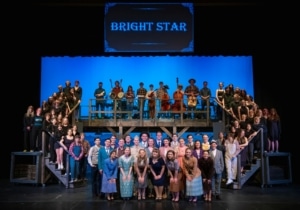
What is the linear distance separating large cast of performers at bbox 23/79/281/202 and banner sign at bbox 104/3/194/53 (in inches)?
62.5

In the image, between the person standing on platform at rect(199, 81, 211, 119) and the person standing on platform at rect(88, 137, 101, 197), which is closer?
the person standing on platform at rect(88, 137, 101, 197)

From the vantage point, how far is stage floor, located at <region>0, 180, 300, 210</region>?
25.9 feet

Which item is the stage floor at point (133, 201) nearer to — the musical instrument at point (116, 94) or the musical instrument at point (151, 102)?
the musical instrument at point (116, 94)

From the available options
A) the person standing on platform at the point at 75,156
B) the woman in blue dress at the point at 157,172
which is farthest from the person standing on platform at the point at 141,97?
the woman in blue dress at the point at 157,172

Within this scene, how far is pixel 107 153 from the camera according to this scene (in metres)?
9.09

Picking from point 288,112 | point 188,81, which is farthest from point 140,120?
point 288,112

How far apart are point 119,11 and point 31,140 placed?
5.65 metres

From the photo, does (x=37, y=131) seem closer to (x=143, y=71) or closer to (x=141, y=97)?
(x=141, y=97)

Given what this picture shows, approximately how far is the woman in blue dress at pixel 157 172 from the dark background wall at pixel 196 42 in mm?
6816

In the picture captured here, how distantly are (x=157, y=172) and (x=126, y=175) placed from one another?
70 cm

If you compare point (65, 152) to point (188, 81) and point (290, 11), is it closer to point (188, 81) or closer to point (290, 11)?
point (188, 81)

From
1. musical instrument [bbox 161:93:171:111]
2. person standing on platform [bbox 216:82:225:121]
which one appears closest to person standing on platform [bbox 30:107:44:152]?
musical instrument [bbox 161:93:171:111]

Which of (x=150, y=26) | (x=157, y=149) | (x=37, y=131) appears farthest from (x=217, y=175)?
(x=150, y=26)

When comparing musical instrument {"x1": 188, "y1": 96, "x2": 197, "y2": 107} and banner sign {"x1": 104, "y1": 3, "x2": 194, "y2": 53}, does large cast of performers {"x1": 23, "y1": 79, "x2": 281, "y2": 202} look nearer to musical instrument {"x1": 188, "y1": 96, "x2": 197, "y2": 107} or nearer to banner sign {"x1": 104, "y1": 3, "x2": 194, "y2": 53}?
musical instrument {"x1": 188, "y1": 96, "x2": 197, "y2": 107}
